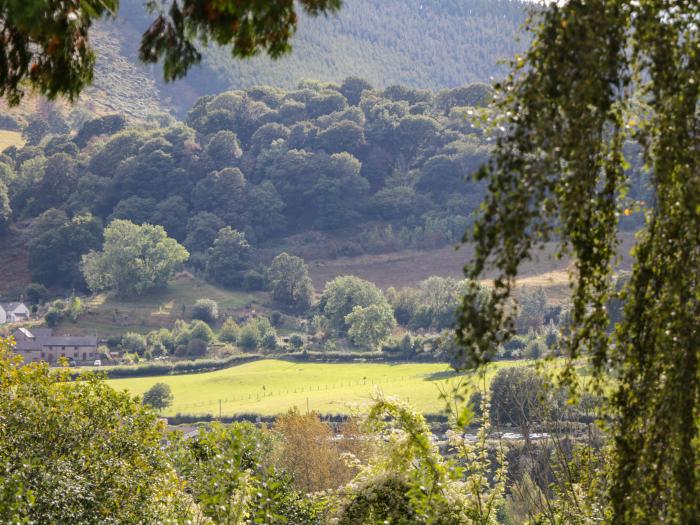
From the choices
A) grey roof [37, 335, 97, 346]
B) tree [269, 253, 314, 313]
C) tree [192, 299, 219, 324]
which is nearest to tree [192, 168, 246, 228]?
tree [269, 253, 314, 313]

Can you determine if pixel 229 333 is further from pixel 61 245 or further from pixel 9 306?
pixel 61 245

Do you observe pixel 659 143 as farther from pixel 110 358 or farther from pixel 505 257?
pixel 110 358

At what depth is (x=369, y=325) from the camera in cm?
9138

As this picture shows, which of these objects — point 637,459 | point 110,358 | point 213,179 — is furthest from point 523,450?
point 213,179

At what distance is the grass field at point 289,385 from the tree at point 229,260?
31679mm

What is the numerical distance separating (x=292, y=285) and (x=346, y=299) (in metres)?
12.7

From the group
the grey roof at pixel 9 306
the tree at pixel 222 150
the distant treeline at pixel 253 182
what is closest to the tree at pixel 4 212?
the distant treeline at pixel 253 182

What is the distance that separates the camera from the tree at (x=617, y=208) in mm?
5293

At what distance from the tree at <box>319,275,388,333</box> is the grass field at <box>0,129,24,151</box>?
8564 cm

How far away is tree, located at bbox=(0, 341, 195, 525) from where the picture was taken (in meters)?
15.5

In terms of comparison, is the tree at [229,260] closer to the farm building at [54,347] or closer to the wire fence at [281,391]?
Answer: the farm building at [54,347]

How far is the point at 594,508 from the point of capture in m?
11.9

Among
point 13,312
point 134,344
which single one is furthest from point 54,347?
point 13,312

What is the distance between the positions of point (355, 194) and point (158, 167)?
26.3 m
